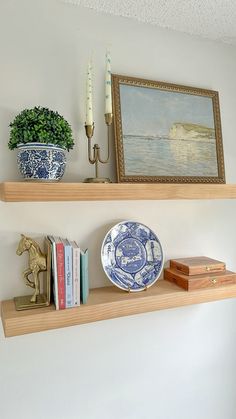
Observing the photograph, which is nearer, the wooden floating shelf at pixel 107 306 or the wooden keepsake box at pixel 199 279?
the wooden floating shelf at pixel 107 306

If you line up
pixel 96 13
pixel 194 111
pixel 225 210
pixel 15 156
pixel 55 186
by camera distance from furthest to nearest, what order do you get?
pixel 225 210 → pixel 194 111 → pixel 96 13 → pixel 15 156 → pixel 55 186

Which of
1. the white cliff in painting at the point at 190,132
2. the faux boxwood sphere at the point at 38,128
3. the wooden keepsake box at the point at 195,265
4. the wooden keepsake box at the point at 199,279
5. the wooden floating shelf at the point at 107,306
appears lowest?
the wooden floating shelf at the point at 107,306

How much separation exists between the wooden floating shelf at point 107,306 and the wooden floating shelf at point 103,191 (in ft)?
1.04

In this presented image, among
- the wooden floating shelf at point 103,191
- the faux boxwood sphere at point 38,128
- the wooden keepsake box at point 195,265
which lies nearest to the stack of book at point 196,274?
the wooden keepsake box at point 195,265

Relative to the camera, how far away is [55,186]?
29.6 inches

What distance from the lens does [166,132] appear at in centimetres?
104

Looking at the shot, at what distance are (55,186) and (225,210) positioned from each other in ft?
2.55

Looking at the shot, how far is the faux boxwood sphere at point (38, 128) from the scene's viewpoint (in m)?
0.74

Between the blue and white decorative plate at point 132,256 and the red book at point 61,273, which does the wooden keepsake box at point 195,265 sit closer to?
the blue and white decorative plate at point 132,256

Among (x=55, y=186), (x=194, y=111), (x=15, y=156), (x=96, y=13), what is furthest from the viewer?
(x=194, y=111)

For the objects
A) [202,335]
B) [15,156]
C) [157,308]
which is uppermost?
[15,156]

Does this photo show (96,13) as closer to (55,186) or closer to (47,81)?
(47,81)

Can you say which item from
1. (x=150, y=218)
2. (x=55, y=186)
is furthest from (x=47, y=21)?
(x=150, y=218)

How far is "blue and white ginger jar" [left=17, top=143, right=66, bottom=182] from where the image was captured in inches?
29.3
